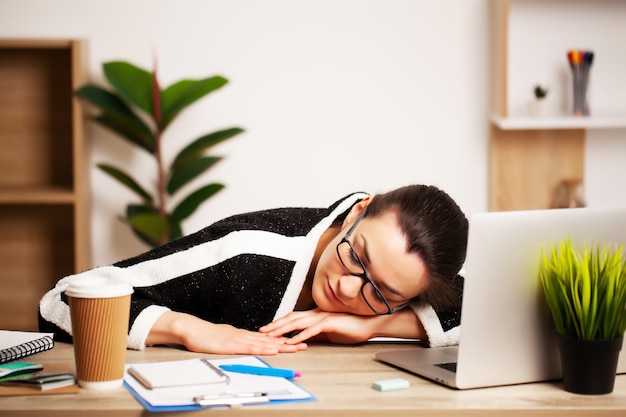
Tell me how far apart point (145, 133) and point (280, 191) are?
59 centimetres

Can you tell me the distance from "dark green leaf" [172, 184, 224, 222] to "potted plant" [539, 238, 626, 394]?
2.15 m

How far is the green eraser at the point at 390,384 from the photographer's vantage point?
1.15 metres

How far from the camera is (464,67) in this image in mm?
3330

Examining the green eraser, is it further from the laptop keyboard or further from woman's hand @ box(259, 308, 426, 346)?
woman's hand @ box(259, 308, 426, 346)

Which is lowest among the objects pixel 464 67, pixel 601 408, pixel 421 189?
pixel 601 408

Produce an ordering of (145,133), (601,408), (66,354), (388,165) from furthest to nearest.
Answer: (388,165), (145,133), (66,354), (601,408)

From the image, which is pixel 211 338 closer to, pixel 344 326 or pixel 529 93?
pixel 344 326

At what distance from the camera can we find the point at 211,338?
1.41 metres

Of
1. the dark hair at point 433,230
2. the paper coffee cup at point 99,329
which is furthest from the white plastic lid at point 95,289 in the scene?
the dark hair at point 433,230

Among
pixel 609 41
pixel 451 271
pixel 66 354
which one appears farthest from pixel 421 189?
pixel 609 41

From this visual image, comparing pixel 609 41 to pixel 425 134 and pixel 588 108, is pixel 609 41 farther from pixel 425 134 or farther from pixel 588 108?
pixel 425 134

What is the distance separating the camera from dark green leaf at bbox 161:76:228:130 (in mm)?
3115

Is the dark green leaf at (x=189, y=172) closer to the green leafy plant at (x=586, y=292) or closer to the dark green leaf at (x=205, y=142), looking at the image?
the dark green leaf at (x=205, y=142)

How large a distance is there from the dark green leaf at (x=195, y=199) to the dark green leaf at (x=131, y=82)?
0.35 m
